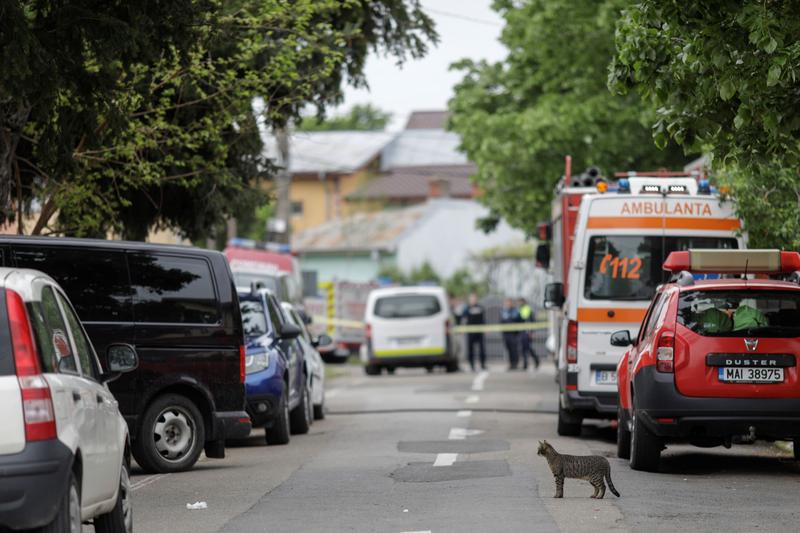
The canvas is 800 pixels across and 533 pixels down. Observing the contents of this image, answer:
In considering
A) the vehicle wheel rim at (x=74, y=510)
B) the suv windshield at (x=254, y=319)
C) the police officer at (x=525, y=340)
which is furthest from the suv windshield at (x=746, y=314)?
the police officer at (x=525, y=340)

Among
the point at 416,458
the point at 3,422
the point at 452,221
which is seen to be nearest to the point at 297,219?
the point at 452,221

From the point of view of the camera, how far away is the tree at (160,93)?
12320 millimetres

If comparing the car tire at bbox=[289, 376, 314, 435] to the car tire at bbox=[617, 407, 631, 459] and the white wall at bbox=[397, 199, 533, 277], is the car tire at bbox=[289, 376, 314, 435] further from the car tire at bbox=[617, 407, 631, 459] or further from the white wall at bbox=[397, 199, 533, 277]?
the white wall at bbox=[397, 199, 533, 277]

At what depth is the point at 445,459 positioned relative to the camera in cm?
1484

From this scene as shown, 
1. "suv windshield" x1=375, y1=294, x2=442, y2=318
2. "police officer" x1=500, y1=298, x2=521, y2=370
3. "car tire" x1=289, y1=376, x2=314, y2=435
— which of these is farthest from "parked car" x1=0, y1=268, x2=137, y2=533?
"police officer" x1=500, y1=298, x2=521, y2=370

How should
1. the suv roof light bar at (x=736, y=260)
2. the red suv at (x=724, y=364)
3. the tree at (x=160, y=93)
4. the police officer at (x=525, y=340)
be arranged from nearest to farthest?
the tree at (x=160, y=93)
the red suv at (x=724, y=364)
the suv roof light bar at (x=736, y=260)
the police officer at (x=525, y=340)

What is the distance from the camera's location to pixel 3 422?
278 inches

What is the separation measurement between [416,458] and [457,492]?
3201mm

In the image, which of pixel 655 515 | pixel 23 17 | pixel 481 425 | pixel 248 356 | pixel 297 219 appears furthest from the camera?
pixel 297 219

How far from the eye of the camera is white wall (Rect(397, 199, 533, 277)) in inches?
2965

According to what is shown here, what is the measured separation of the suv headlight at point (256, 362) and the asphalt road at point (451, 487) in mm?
859

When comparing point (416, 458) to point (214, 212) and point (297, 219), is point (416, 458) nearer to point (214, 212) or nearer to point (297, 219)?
point (214, 212)

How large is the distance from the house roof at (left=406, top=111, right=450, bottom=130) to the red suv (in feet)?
316

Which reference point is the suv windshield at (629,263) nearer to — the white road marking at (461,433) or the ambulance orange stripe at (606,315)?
the ambulance orange stripe at (606,315)
